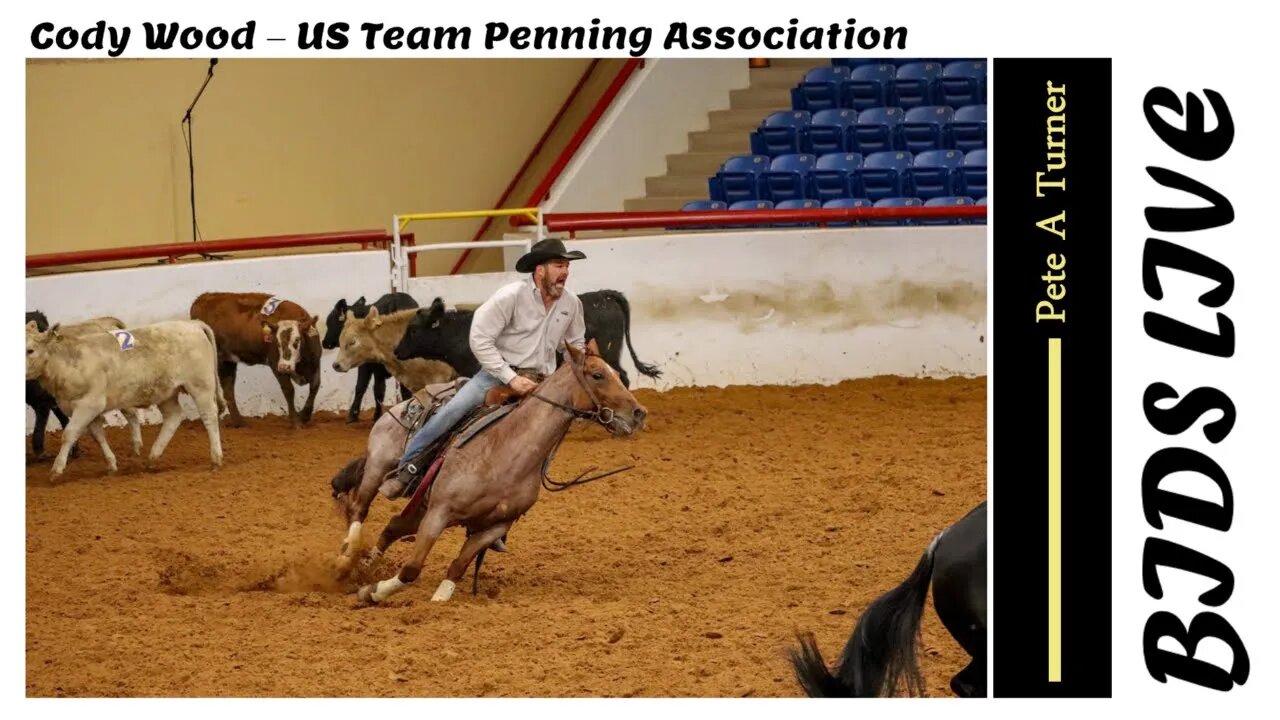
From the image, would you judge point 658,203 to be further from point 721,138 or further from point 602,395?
point 602,395

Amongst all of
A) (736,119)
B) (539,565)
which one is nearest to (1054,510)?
(539,565)

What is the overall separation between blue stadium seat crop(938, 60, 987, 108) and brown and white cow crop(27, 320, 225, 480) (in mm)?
8839

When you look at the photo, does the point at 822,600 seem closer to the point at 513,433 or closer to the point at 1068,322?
the point at 513,433

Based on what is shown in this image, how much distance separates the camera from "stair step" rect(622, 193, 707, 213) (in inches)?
656

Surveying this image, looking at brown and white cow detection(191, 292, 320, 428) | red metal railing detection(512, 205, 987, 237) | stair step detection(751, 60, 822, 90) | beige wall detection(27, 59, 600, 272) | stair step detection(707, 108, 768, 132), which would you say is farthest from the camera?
stair step detection(751, 60, 822, 90)

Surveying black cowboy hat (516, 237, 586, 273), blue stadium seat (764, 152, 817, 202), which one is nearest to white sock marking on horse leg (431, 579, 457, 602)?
black cowboy hat (516, 237, 586, 273)

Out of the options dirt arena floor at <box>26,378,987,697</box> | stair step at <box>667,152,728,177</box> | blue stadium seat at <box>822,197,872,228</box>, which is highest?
stair step at <box>667,152,728,177</box>

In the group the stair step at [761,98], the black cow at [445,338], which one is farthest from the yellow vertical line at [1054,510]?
the stair step at [761,98]

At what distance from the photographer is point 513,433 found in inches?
283

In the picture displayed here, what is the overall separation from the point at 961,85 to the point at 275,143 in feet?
22.8

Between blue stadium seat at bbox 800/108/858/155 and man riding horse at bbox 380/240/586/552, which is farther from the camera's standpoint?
blue stadium seat at bbox 800/108/858/155

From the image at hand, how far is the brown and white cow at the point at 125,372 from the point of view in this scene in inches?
406

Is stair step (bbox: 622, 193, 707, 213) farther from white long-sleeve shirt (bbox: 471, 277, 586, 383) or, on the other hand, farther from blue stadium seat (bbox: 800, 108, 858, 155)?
white long-sleeve shirt (bbox: 471, 277, 586, 383)

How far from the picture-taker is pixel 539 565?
8180 mm
